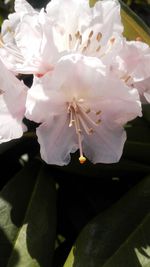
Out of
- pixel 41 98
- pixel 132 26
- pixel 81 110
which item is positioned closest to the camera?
pixel 41 98

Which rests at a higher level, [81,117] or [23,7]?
[23,7]

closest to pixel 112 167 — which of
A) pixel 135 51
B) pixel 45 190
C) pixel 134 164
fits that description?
pixel 134 164

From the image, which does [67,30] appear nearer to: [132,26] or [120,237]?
[132,26]

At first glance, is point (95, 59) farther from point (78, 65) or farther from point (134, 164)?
point (134, 164)

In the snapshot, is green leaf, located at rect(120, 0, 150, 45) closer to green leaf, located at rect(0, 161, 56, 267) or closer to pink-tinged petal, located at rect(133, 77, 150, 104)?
pink-tinged petal, located at rect(133, 77, 150, 104)

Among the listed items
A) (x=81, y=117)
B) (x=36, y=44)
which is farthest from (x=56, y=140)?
(x=36, y=44)

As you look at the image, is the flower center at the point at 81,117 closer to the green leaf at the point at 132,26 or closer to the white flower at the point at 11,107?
the white flower at the point at 11,107
